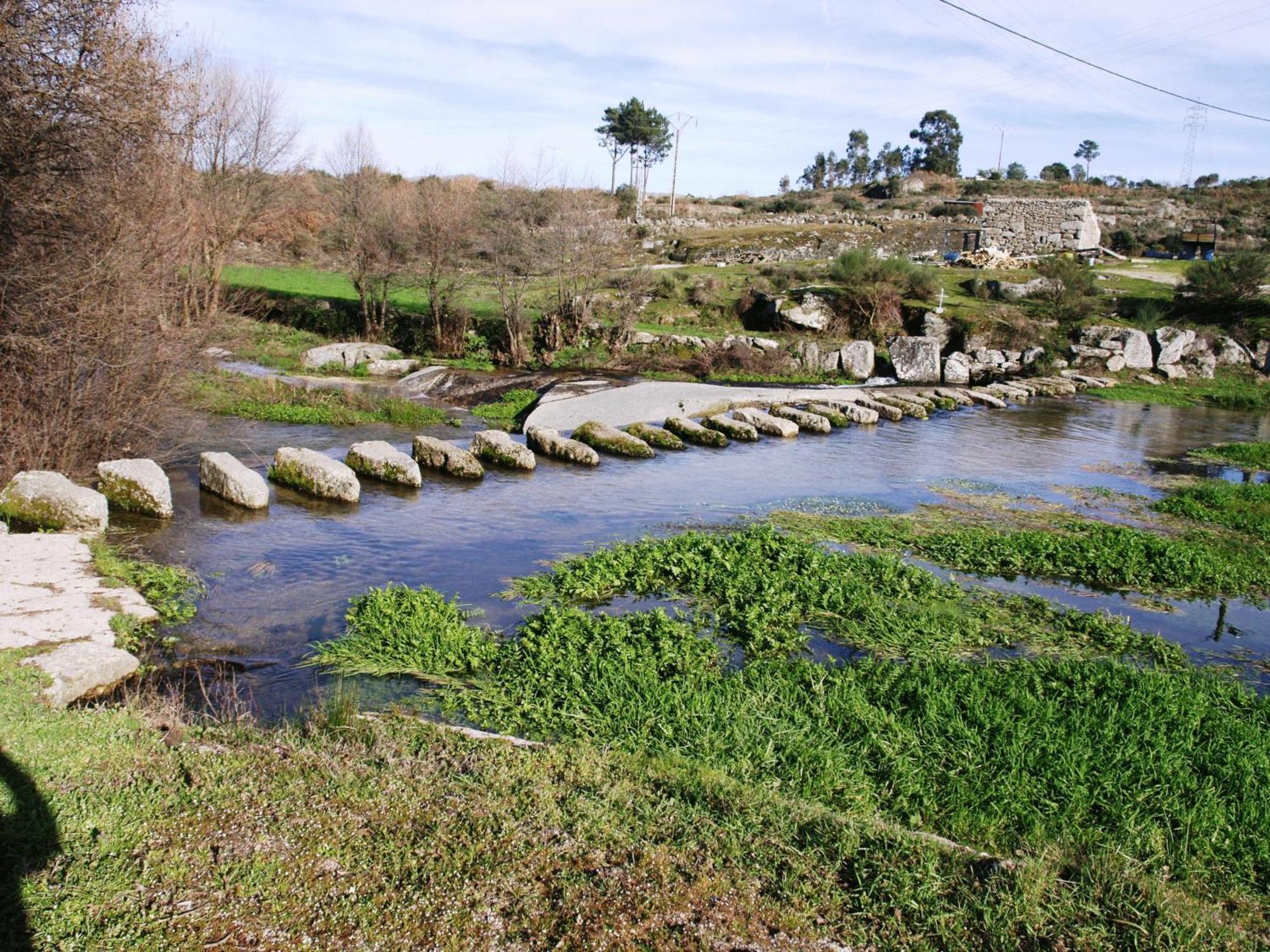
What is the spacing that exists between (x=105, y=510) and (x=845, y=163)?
93.1 meters

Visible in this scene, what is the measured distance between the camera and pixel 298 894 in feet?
11.6

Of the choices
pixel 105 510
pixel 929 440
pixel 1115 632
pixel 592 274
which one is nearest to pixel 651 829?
pixel 1115 632

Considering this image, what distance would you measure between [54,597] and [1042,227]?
51422 mm

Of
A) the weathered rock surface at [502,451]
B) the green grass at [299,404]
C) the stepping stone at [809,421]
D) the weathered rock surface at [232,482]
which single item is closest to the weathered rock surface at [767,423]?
the stepping stone at [809,421]

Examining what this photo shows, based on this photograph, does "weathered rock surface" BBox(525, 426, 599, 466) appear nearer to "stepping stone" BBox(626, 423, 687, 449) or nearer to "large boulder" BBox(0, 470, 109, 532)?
"stepping stone" BBox(626, 423, 687, 449)

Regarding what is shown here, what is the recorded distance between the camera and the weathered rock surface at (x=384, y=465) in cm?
1252

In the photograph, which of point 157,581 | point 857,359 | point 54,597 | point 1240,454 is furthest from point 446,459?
point 857,359

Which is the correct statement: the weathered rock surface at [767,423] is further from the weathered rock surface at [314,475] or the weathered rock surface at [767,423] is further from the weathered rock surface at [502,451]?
the weathered rock surface at [314,475]

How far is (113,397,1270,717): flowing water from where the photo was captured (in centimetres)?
752

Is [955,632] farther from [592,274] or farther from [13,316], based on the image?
[592,274]

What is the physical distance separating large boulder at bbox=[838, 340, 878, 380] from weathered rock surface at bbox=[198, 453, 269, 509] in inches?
769

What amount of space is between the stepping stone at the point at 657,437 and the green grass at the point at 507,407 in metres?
2.69

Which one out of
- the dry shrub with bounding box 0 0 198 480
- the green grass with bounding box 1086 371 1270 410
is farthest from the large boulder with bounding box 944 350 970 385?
the dry shrub with bounding box 0 0 198 480

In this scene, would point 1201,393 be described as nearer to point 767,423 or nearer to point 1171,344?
point 1171,344
